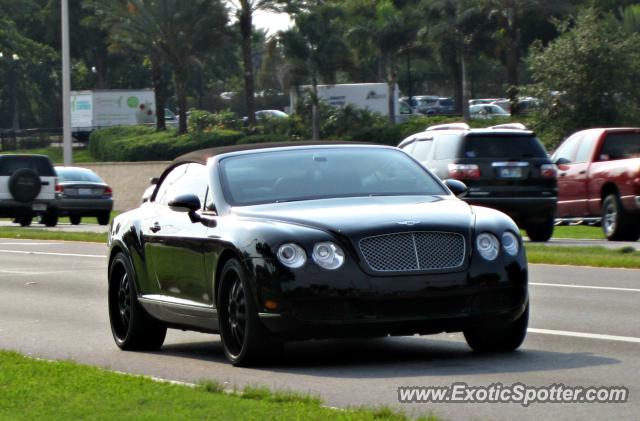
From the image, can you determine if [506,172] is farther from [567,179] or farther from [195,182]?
[195,182]

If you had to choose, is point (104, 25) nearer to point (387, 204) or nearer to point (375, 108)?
point (375, 108)

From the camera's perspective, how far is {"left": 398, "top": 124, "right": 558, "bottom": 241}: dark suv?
24578 millimetres

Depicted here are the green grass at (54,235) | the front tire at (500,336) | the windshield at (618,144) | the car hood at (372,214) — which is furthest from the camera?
the green grass at (54,235)

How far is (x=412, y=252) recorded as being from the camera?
378 inches

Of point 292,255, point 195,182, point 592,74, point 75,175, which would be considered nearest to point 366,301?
A: point 292,255

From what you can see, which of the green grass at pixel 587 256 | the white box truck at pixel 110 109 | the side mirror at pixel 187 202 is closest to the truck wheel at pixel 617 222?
the green grass at pixel 587 256

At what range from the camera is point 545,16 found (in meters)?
75.1

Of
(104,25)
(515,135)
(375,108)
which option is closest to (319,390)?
(515,135)

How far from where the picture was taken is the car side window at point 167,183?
11820 mm

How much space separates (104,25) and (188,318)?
203ft

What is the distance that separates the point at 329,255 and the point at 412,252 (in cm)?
52

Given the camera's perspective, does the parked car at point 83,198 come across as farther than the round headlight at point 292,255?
Yes

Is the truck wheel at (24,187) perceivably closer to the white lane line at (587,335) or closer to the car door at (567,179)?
the car door at (567,179)

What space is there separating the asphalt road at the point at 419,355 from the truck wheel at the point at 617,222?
25.5ft
